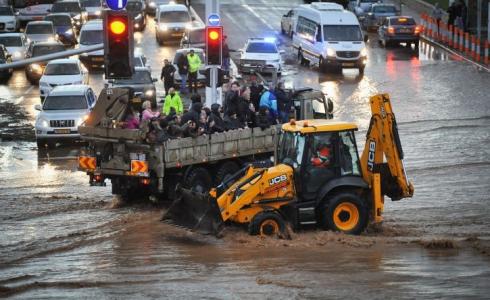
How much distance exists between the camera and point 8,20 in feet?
195

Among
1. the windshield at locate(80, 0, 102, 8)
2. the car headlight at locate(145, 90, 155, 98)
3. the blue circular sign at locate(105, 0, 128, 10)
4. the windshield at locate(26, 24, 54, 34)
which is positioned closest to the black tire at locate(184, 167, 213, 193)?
the blue circular sign at locate(105, 0, 128, 10)

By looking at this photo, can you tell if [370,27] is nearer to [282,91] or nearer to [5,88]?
[5,88]

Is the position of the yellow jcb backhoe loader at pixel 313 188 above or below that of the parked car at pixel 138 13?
above

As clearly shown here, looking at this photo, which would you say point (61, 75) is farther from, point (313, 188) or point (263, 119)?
point (313, 188)

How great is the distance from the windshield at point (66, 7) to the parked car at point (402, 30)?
58.2 ft

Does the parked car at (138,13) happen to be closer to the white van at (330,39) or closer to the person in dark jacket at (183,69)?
the white van at (330,39)

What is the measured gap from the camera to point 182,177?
23.3 metres

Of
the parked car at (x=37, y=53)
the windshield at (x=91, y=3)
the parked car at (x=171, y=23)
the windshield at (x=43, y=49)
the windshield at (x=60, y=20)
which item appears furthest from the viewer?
the windshield at (x=91, y=3)

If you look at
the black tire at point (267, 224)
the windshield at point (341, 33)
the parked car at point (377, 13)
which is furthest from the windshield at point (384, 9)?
the black tire at point (267, 224)

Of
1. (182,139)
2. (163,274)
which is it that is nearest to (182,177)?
(182,139)

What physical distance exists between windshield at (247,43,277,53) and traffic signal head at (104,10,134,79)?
28469 millimetres

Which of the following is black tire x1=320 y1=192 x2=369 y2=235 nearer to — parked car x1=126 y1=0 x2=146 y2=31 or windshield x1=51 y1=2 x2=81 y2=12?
parked car x1=126 y1=0 x2=146 y2=31

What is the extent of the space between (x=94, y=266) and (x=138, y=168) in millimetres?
4279

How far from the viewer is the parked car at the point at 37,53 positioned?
45.9 metres
